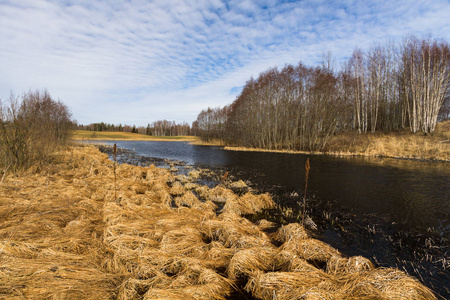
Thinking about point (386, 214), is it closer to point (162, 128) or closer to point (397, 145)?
point (397, 145)

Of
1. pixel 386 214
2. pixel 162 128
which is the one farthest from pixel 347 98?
pixel 162 128

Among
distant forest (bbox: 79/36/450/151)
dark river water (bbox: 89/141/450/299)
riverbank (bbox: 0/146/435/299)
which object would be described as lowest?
dark river water (bbox: 89/141/450/299)

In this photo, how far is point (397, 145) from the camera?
23953 millimetres

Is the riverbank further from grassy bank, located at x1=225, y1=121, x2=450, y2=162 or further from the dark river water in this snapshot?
grassy bank, located at x1=225, y1=121, x2=450, y2=162

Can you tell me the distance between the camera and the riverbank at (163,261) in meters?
2.62

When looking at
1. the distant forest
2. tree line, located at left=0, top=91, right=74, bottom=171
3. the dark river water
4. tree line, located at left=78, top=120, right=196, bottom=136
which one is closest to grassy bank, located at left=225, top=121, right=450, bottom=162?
the distant forest

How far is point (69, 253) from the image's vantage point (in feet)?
11.1

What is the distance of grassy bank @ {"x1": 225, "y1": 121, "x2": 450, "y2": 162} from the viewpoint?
70.0 feet

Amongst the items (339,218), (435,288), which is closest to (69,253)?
(435,288)

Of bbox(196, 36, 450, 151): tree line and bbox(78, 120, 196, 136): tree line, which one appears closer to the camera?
bbox(196, 36, 450, 151): tree line

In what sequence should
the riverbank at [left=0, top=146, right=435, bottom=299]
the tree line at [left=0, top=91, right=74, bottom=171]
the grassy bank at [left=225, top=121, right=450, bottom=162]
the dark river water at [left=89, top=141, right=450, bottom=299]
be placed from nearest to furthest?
the riverbank at [left=0, top=146, right=435, bottom=299] → the dark river water at [left=89, top=141, right=450, bottom=299] → the tree line at [left=0, top=91, right=74, bottom=171] → the grassy bank at [left=225, top=121, right=450, bottom=162]

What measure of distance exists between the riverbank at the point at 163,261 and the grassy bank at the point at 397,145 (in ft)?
82.2

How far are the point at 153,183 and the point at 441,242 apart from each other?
10.3 meters

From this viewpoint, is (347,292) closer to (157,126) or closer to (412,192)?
(412,192)
